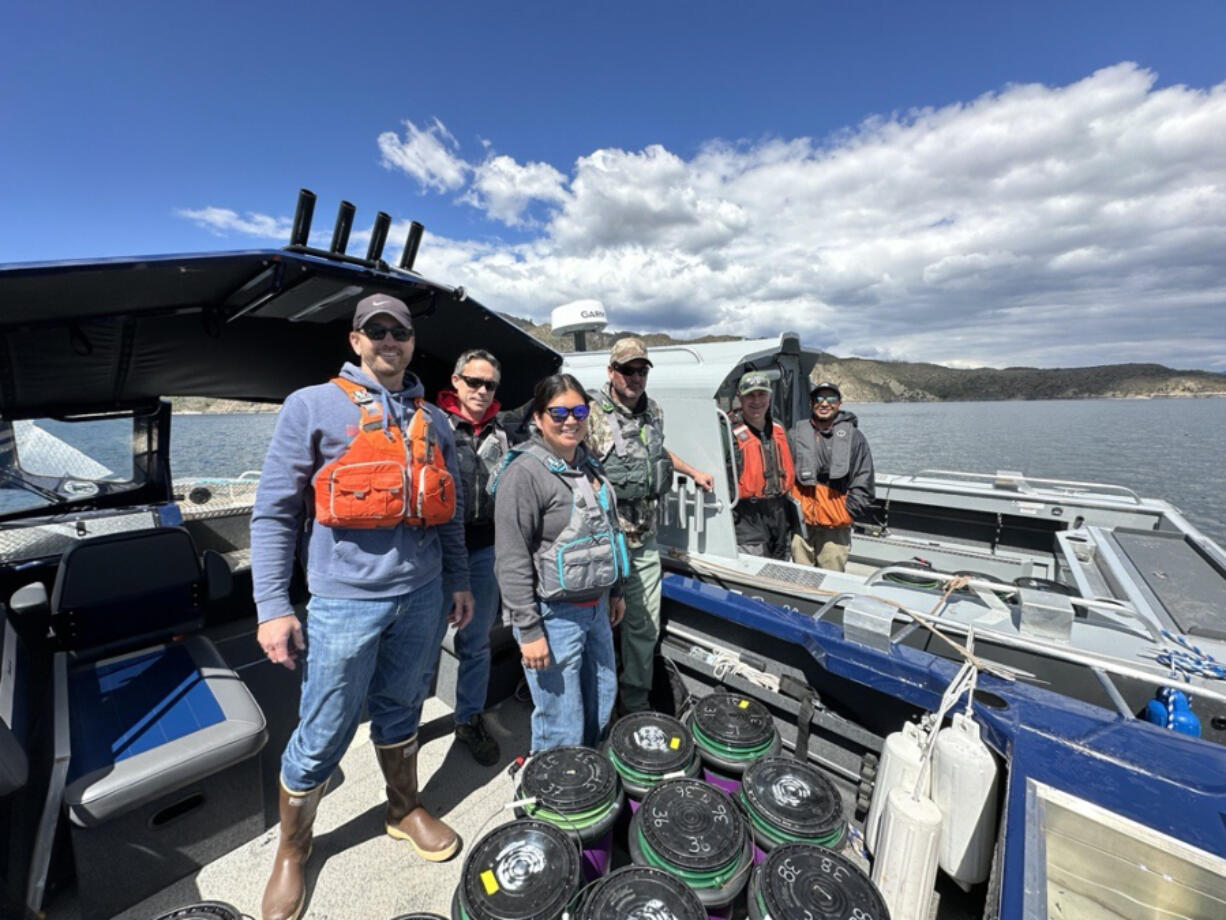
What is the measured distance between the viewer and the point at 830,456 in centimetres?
425

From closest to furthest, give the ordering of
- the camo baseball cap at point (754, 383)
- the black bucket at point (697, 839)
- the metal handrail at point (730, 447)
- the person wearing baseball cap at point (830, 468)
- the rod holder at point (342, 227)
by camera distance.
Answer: the black bucket at point (697, 839)
the rod holder at point (342, 227)
the metal handrail at point (730, 447)
the camo baseball cap at point (754, 383)
the person wearing baseball cap at point (830, 468)

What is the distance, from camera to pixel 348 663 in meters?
1.86

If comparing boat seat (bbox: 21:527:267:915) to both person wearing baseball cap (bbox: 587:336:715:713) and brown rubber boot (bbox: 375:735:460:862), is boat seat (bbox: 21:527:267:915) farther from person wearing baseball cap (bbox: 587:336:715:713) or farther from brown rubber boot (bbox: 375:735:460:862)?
person wearing baseball cap (bbox: 587:336:715:713)

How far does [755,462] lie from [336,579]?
2879mm

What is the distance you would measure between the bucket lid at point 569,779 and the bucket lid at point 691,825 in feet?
0.54

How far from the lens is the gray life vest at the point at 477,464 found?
270 centimetres

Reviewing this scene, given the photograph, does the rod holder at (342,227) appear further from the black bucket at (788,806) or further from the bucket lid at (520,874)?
the black bucket at (788,806)

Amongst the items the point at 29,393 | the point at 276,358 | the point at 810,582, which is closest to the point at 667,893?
the point at 810,582

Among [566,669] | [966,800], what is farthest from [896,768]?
[566,669]

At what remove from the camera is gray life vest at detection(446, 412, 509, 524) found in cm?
270

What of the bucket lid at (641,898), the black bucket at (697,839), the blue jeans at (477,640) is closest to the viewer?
the bucket lid at (641,898)

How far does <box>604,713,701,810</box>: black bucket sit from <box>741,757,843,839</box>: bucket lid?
0.27 meters

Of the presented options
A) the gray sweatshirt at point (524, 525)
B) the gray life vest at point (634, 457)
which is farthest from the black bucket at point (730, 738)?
the gray life vest at point (634, 457)

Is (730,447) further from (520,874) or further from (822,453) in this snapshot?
(520,874)
